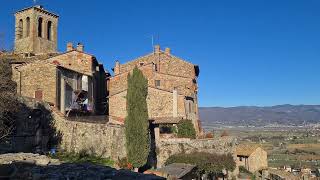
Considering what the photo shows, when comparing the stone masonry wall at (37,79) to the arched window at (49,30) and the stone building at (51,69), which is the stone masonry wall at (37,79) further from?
the arched window at (49,30)

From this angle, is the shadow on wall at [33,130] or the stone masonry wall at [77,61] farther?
the stone masonry wall at [77,61]

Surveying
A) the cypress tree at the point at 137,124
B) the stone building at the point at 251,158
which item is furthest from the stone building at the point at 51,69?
the stone building at the point at 251,158

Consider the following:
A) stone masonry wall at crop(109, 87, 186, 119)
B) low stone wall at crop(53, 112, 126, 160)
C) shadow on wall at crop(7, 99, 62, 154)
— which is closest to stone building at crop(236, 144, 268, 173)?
stone masonry wall at crop(109, 87, 186, 119)

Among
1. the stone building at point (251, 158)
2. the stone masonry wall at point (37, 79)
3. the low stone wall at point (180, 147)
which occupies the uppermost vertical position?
the stone masonry wall at point (37, 79)

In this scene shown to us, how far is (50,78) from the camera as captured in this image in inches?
1362

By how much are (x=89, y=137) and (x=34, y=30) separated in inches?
1079

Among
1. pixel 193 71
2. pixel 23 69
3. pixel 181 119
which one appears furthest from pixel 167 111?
pixel 23 69

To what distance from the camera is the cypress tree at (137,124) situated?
101 ft

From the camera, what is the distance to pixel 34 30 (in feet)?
172

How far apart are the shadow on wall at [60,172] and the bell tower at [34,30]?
37784 millimetres

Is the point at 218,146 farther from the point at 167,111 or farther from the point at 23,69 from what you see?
the point at 23,69

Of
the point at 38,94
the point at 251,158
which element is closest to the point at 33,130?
the point at 38,94

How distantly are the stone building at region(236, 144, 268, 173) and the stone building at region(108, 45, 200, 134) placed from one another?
10.5 meters

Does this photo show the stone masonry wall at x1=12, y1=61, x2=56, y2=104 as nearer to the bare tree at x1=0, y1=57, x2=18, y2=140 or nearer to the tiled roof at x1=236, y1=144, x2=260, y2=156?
the bare tree at x1=0, y1=57, x2=18, y2=140
